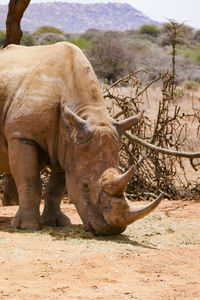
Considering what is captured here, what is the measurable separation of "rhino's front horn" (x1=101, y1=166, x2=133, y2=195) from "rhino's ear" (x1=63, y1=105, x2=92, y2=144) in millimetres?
440

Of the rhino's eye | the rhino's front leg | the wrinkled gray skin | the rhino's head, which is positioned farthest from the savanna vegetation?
the rhino's eye

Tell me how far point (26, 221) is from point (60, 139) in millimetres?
935

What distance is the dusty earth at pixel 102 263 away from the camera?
430 centimetres

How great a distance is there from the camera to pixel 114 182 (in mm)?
5844

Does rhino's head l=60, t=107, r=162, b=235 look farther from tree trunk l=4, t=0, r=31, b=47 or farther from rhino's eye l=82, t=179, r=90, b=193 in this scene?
tree trunk l=4, t=0, r=31, b=47

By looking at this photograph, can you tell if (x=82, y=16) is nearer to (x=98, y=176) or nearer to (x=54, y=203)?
(x=54, y=203)

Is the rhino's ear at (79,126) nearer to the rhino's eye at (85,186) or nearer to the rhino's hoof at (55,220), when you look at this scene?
the rhino's eye at (85,186)

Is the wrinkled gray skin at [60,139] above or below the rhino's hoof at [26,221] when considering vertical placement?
above

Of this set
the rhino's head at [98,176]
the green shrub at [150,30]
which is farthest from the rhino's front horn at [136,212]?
the green shrub at [150,30]

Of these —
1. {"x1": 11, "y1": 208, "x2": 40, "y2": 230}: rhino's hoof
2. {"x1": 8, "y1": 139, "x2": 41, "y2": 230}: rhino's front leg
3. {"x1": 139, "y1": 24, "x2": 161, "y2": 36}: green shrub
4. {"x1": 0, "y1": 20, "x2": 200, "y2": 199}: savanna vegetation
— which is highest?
{"x1": 8, "y1": 139, "x2": 41, "y2": 230}: rhino's front leg

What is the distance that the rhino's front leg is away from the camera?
21.7 feet

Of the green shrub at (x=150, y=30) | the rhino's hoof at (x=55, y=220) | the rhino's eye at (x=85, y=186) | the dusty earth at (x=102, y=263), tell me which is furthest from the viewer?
the green shrub at (x=150, y=30)

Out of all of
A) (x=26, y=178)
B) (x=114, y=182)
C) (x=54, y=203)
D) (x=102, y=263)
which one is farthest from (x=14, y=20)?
(x=102, y=263)

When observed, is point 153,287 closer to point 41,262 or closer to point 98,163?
point 41,262
